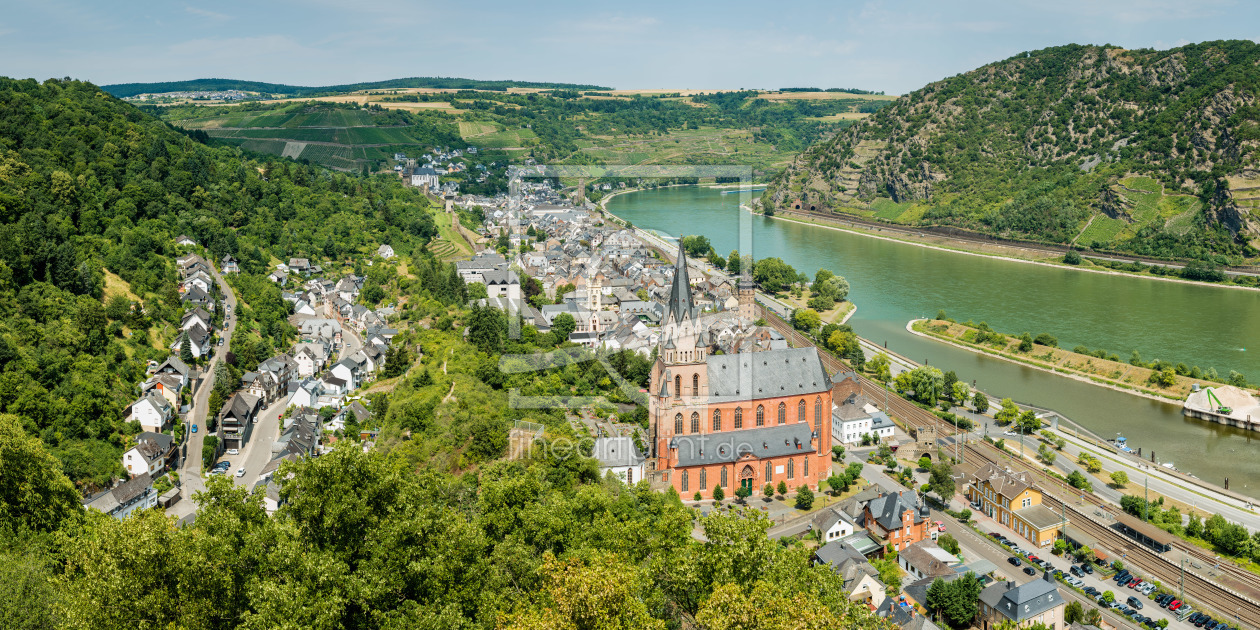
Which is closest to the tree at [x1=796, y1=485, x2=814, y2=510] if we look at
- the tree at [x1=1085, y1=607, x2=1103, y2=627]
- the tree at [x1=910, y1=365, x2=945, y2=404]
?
the tree at [x1=1085, y1=607, x2=1103, y2=627]

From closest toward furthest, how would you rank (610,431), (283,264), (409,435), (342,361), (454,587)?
(454,587), (409,435), (610,431), (342,361), (283,264)

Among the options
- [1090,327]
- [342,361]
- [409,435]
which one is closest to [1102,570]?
[409,435]

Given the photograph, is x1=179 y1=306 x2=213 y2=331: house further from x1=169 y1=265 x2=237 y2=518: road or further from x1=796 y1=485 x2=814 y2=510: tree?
x1=796 y1=485 x2=814 y2=510: tree

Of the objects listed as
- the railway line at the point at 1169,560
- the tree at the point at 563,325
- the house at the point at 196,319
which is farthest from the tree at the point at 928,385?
the house at the point at 196,319

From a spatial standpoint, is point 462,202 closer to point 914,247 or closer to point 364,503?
point 914,247

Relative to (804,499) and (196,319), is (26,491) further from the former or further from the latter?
(196,319)

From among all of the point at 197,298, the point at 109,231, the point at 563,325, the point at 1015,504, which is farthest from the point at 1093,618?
the point at 109,231

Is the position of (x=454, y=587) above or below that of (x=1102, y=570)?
above
